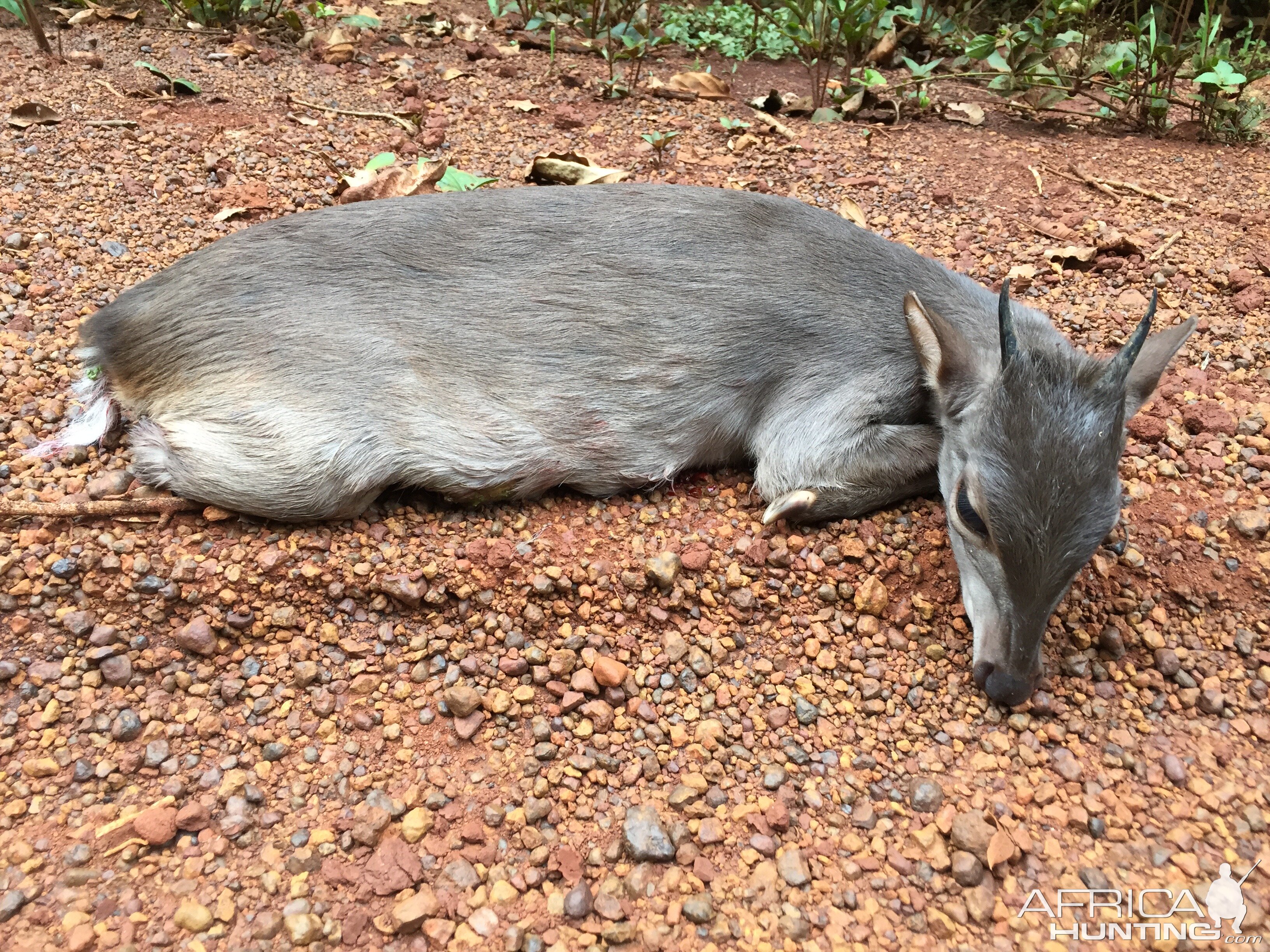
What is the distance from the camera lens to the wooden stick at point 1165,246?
14.9ft

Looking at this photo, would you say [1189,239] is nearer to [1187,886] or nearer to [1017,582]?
[1017,582]

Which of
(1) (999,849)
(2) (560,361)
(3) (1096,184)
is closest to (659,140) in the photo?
(2) (560,361)

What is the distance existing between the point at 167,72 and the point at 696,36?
427cm

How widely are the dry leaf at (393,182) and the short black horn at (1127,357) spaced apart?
11.6 ft

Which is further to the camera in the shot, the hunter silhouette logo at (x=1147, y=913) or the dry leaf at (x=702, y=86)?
the dry leaf at (x=702, y=86)

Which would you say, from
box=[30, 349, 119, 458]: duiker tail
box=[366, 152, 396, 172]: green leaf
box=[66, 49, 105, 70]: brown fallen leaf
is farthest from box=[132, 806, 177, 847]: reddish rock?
box=[66, 49, 105, 70]: brown fallen leaf

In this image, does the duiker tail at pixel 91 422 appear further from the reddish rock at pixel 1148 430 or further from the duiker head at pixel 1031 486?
the reddish rock at pixel 1148 430

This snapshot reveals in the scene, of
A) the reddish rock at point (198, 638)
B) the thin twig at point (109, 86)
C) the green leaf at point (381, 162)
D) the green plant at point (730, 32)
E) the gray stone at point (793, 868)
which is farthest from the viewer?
the green plant at point (730, 32)

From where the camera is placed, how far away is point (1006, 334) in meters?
2.87

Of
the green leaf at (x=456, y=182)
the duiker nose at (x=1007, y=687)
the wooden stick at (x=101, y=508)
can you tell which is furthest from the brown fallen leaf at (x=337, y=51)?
the duiker nose at (x=1007, y=687)

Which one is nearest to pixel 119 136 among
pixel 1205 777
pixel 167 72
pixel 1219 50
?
pixel 167 72

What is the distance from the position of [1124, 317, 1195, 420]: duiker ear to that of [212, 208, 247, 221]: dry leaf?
4.36 meters

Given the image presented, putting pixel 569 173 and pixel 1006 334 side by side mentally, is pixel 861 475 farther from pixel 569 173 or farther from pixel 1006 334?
pixel 569 173

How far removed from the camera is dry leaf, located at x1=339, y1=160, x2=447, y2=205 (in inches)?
183
